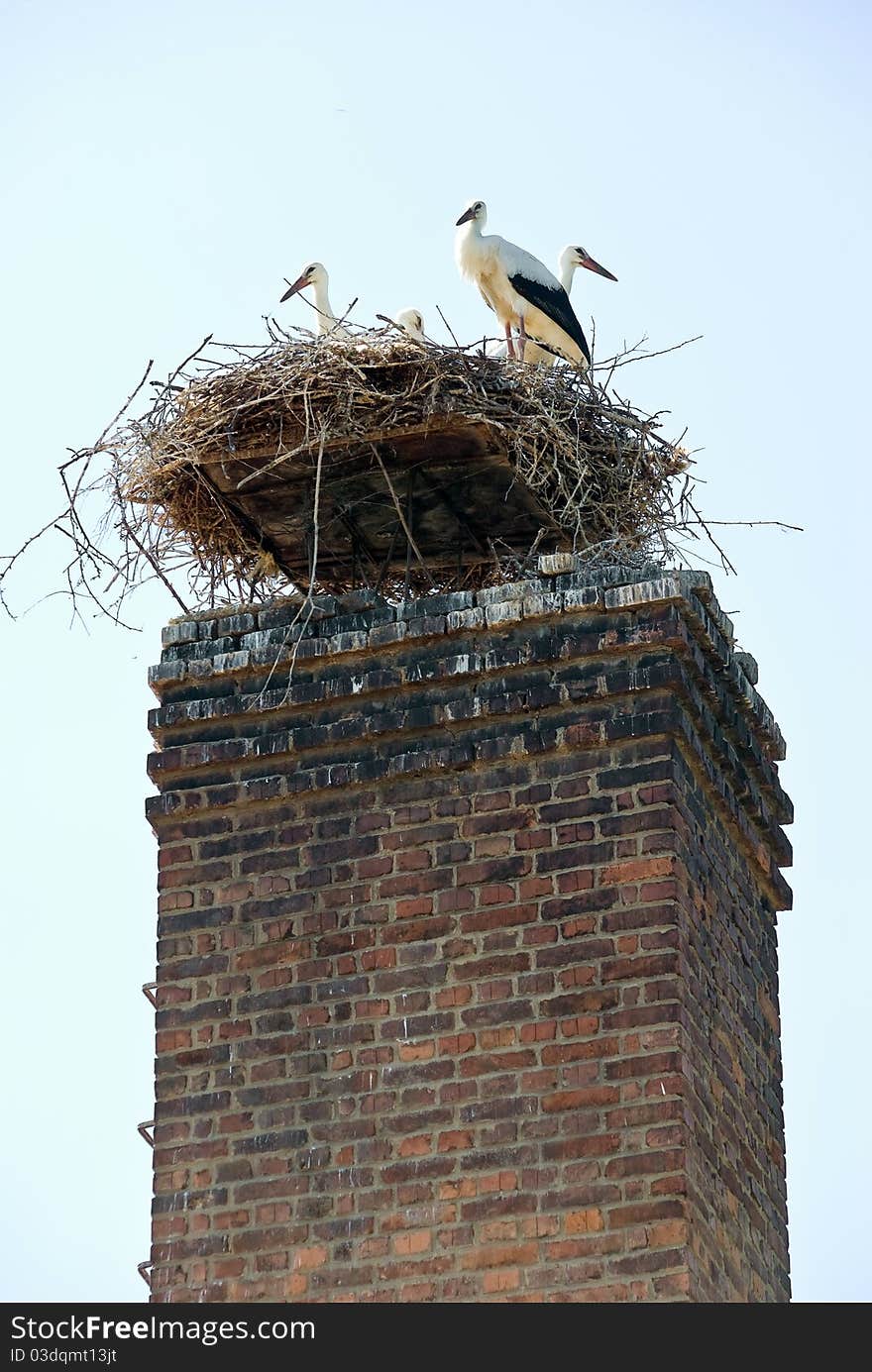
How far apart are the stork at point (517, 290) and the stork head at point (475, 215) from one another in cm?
8

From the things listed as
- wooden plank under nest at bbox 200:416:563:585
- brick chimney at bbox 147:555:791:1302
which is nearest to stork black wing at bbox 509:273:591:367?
wooden plank under nest at bbox 200:416:563:585

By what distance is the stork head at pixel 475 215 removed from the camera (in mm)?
15461

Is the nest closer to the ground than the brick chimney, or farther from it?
farther from it

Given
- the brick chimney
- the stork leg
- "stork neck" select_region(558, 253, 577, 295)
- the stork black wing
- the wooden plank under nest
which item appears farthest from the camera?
"stork neck" select_region(558, 253, 577, 295)

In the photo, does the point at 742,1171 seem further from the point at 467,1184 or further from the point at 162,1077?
the point at 162,1077

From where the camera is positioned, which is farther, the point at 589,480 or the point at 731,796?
the point at 589,480

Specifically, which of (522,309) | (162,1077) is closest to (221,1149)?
(162,1077)

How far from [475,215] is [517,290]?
55 cm

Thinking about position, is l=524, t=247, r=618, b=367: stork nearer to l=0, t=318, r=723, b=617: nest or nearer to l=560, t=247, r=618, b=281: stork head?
l=560, t=247, r=618, b=281: stork head

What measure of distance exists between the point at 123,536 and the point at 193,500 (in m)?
0.32

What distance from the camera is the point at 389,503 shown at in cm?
1191

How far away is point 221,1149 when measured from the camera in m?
10.3

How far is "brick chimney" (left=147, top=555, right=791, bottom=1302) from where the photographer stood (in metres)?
9.81

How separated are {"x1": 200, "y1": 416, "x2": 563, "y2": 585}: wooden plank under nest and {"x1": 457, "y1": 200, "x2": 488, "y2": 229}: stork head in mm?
3503
